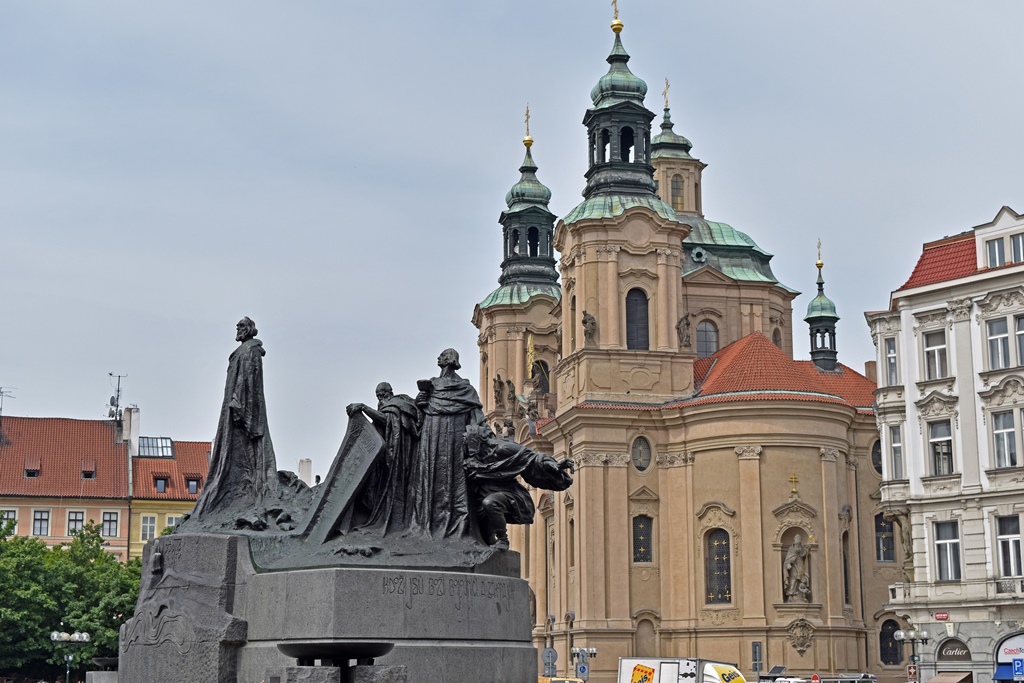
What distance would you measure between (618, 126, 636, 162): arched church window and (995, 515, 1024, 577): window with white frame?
28.5 metres

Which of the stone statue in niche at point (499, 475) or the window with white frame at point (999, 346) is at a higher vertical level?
the window with white frame at point (999, 346)

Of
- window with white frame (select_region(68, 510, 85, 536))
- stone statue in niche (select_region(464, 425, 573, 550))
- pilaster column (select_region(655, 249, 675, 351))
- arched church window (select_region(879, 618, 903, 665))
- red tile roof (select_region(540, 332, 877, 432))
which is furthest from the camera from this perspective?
window with white frame (select_region(68, 510, 85, 536))

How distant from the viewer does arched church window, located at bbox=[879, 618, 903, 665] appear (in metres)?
60.8

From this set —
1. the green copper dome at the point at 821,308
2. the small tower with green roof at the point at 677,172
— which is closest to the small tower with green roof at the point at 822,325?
the green copper dome at the point at 821,308

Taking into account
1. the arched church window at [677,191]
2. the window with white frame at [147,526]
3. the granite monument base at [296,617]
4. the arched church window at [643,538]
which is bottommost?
the granite monument base at [296,617]

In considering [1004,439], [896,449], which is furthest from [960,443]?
[896,449]

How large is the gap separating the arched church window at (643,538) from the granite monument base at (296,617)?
42.5m

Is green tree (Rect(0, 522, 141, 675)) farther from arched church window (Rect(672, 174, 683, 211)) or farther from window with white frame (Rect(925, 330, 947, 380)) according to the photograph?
arched church window (Rect(672, 174, 683, 211))

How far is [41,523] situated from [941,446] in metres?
41.9

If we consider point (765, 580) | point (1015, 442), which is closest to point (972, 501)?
point (1015, 442)

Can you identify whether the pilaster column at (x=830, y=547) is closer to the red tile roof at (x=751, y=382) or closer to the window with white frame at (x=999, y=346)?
the red tile roof at (x=751, y=382)

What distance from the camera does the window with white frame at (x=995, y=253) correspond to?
40.5m

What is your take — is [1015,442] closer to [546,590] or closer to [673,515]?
[673,515]

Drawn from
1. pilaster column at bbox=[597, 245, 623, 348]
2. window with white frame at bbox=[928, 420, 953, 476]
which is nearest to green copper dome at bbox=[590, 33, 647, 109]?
pilaster column at bbox=[597, 245, 623, 348]
